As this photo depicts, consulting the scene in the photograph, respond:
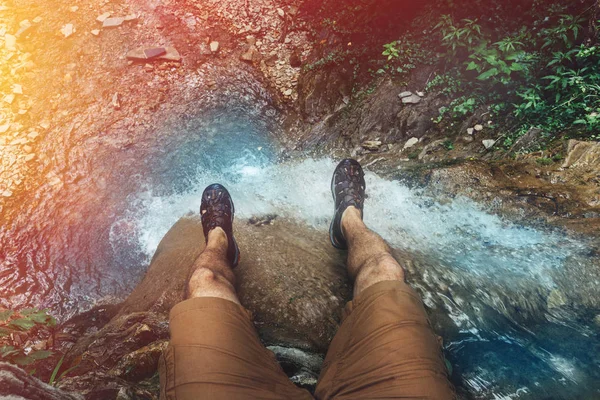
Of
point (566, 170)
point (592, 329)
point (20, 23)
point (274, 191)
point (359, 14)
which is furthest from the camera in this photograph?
point (20, 23)

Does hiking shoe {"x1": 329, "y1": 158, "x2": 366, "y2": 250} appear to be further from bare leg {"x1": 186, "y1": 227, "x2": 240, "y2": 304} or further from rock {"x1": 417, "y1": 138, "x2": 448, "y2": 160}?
bare leg {"x1": 186, "y1": 227, "x2": 240, "y2": 304}

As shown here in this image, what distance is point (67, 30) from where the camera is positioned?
5.24 metres

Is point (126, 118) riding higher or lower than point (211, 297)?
lower

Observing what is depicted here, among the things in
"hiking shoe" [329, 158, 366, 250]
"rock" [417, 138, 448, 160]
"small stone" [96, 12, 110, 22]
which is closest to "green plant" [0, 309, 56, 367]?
"hiking shoe" [329, 158, 366, 250]

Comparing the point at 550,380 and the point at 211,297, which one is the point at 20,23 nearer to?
the point at 211,297

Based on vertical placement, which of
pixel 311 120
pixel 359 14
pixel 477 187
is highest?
pixel 359 14

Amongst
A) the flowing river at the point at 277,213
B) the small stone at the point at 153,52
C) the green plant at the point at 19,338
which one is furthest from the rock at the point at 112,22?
the green plant at the point at 19,338

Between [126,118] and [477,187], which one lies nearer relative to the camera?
[477,187]

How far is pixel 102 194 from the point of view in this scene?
396 centimetres

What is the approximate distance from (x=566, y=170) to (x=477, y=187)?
715 millimetres

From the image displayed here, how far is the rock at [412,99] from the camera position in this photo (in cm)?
387

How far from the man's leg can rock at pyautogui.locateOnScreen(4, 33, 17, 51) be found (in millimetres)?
6801

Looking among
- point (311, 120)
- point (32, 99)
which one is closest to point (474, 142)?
point (311, 120)

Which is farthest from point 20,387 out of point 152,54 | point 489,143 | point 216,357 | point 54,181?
point 152,54
